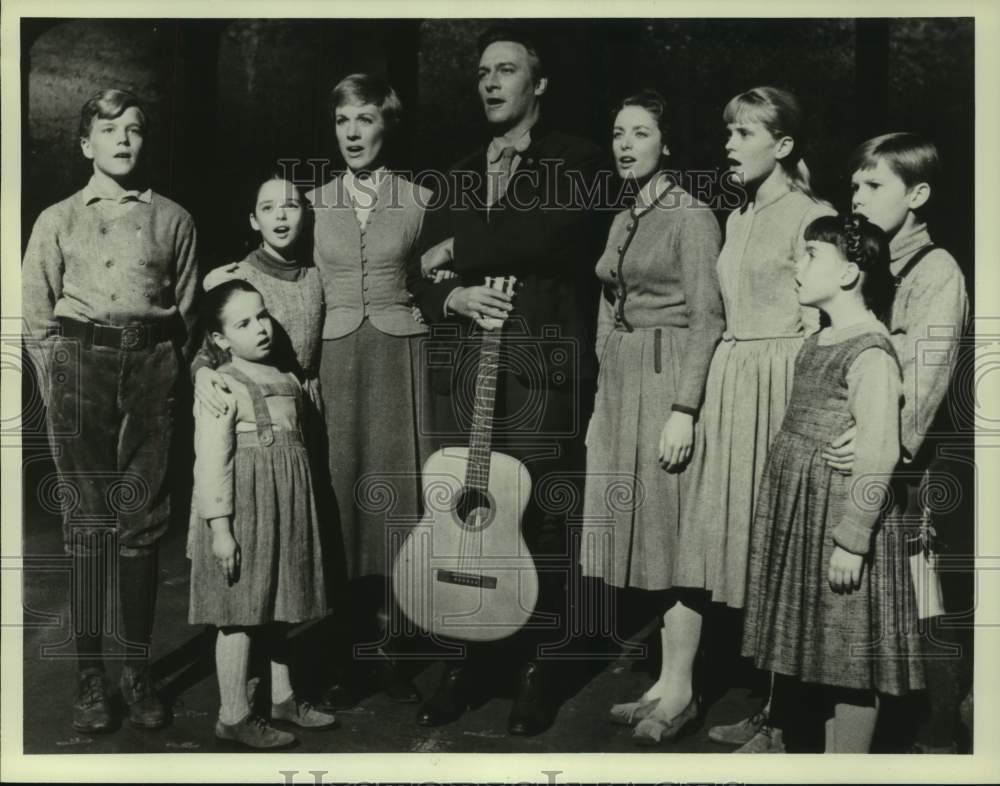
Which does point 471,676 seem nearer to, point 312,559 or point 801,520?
point 312,559

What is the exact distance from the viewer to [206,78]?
4930 millimetres

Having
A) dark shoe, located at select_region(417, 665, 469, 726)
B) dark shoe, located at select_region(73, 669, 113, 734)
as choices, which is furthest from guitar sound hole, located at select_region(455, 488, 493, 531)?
dark shoe, located at select_region(73, 669, 113, 734)

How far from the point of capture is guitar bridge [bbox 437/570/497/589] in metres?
4.63

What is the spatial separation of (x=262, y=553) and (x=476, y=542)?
0.79 m

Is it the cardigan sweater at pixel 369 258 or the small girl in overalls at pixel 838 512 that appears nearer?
the small girl in overalls at pixel 838 512

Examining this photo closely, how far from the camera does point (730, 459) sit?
458cm

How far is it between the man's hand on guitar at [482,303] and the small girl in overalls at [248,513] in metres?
0.69

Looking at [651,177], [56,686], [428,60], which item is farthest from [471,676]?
[428,60]

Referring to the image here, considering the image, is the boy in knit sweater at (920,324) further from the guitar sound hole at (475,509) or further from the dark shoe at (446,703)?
the dark shoe at (446,703)

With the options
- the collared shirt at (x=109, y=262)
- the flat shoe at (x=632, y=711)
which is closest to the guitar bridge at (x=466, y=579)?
the flat shoe at (x=632, y=711)

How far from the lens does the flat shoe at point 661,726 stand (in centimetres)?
460

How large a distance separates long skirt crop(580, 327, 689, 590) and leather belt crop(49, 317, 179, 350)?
66.1 inches

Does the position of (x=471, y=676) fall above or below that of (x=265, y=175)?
below

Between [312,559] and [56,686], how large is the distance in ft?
3.93
